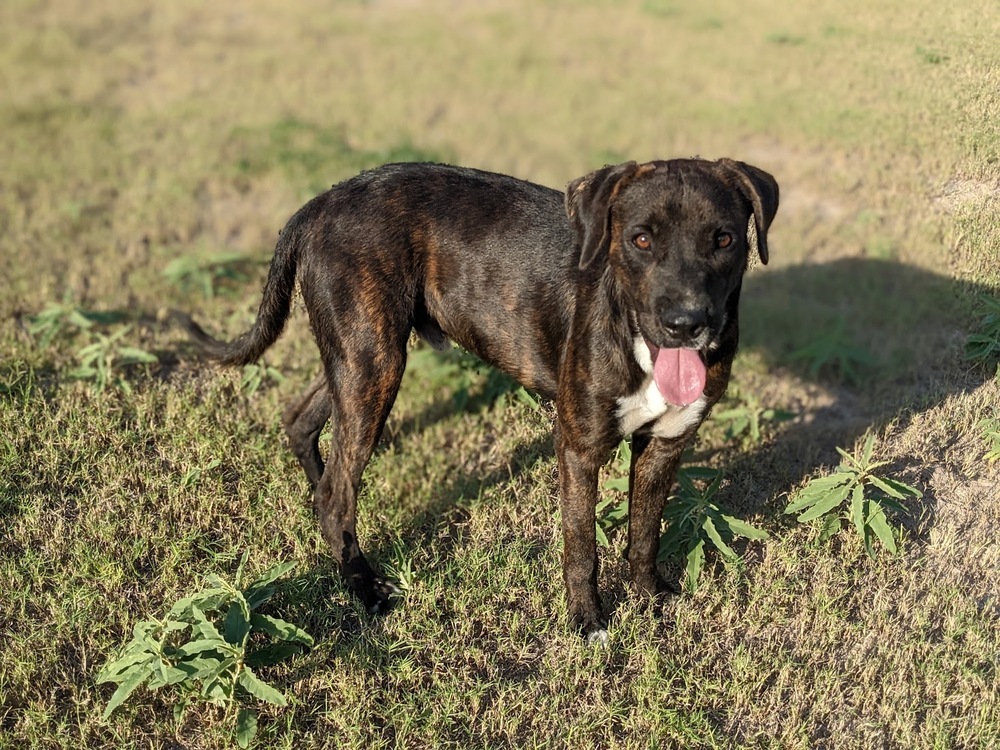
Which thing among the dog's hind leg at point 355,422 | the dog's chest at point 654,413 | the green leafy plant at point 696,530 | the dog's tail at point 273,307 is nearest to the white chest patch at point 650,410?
the dog's chest at point 654,413

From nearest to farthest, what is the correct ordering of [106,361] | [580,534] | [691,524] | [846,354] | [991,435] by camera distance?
[580,534], [691,524], [991,435], [106,361], [846,354]

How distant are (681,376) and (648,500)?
845 mm

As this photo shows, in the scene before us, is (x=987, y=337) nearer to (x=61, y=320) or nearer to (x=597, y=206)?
(x=597, y=206)

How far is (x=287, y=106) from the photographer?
11.5 m

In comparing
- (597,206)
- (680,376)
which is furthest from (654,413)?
(597,206)

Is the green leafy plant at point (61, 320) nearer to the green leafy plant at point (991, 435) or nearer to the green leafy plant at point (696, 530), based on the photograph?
the green leafy plant at point (696, 530)

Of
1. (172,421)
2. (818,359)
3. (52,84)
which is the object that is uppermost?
(52,84)

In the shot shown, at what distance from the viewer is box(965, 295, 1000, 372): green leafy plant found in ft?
16.9

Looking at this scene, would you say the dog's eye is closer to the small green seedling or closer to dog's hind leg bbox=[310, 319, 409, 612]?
dog's hind leg bbox=[310, 319, 409, 612]

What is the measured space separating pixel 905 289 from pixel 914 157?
1541mm

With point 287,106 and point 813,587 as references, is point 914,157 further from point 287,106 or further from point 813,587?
point 287,106

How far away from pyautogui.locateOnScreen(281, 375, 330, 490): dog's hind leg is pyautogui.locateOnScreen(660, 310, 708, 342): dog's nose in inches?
91.9

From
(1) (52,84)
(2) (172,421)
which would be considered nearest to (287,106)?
(1) (52,84)

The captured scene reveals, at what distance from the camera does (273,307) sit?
4852mm
